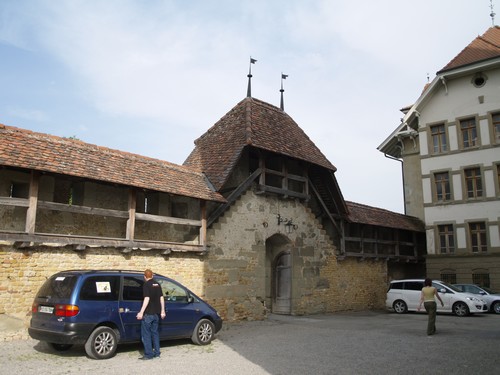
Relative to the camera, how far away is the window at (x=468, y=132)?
24156 millimetres

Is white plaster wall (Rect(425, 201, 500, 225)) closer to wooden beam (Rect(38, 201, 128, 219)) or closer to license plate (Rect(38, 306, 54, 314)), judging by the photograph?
wooden beam (Rect(38, 201, 128, 219))

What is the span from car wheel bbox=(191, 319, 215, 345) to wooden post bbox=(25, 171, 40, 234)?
14.2 ft

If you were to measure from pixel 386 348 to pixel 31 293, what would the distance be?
7930mm

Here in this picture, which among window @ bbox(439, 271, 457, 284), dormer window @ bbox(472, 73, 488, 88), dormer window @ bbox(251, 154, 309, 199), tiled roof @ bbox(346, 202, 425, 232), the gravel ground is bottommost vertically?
the gravel ground

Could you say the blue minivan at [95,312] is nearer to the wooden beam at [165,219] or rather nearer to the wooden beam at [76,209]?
the wooden beam at [76,209]

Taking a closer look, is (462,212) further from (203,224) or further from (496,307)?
(203,224)

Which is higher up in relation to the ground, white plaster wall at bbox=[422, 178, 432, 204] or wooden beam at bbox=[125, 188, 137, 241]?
white plaster wall at bbox=[422, 178, 432, 204]

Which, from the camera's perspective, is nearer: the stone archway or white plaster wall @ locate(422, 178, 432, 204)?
the stone archway

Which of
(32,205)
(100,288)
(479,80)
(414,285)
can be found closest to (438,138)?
(479,80)

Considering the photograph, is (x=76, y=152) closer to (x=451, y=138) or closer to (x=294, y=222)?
(x=294, y=222)

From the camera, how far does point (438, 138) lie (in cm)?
2547

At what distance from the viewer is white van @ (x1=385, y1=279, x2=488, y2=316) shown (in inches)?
696

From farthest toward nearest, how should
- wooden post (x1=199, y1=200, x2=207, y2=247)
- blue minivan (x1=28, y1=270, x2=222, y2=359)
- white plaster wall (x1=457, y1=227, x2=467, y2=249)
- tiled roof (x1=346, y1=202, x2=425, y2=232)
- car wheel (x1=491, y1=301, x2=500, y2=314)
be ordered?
white plaster wall (x1=457, y1=227, x2=467, y2=249)
tiled roof (x1=346, y1=202, x2=425, y2=232)
car wheel (x1=491, y1=301, x2=500, y2=314)
wooden post (x1=199, y1=200, x2=207, y2=247)
blue minivan (x1=28, y1=270, x2=222, y2=359)

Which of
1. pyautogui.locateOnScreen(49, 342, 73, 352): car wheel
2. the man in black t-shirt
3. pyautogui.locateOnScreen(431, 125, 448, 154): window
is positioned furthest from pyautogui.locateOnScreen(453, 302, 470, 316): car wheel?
pyautogui.locateOnScreen(49, 342, 73, 352): car wheel
